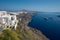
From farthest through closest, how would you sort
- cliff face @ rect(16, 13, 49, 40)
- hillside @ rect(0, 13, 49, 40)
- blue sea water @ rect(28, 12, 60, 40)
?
1. blue sea water @ rect(28, 12, 60, 40)
2. cliff face @ rect(16, 13, 49, 40)
3. hillside @ rect(0, 13, 49, 40)

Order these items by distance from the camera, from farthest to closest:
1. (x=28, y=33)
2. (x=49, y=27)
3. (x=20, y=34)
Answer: (x=49, y=27) → (x=28, y=33) → (x=20, y=34)

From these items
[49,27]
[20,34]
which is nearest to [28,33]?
[20,34]

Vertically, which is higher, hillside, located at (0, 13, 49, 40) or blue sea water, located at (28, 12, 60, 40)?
hillside, located at (0, 13, 49, 40)

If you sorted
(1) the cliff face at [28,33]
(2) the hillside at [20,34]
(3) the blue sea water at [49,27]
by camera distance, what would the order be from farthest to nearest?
(3) the blue sea water at [49,27] < (1) the cliff face at [28,33] < (2) the hillside at [20,34]

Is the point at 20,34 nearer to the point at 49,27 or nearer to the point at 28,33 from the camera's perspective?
the point at 28,33

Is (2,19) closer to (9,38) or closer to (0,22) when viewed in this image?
(0,22)

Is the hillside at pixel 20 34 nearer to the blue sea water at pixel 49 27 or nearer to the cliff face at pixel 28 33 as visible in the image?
the cliff face at pixel 28 33

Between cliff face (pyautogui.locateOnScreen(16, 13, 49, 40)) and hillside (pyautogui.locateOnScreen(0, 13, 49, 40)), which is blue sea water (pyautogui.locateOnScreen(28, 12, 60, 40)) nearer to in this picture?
cliff face (pyautogui.locateOnScreen(16, 13, 49, 40))

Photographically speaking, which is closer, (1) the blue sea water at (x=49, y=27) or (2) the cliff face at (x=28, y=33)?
(2) the cliff face at (x=28, y=33)

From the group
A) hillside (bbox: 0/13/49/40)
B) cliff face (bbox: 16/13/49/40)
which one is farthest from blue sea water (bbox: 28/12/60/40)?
hillside (bbox: 0/13/49/40)

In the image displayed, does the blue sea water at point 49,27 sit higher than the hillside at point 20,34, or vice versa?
the hillside at point 20,34

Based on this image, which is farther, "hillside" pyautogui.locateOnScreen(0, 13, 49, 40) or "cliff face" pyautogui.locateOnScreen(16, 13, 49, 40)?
"cliff face" pyautogui.locateOnScreen(16, 13, 49, 40)

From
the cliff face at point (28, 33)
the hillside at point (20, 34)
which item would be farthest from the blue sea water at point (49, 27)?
the hillside at point (20, 34)
